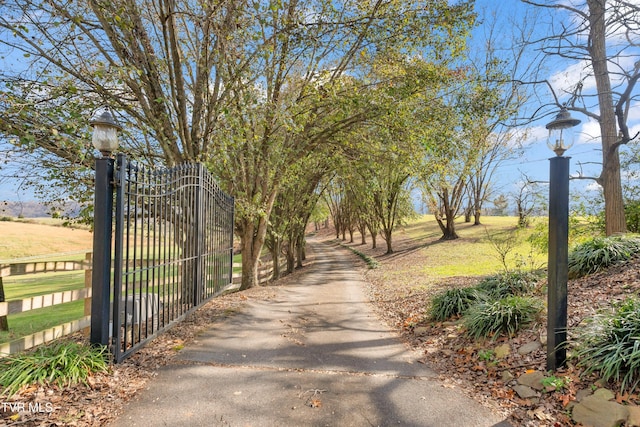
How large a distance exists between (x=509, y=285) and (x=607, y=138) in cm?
504

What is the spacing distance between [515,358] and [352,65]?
795cm

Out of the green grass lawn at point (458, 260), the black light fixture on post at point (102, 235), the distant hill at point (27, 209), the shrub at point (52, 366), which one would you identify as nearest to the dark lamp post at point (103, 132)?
the black light fixture on post at point (102, 235)

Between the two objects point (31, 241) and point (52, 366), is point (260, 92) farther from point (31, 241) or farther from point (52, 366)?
point (31, 241)

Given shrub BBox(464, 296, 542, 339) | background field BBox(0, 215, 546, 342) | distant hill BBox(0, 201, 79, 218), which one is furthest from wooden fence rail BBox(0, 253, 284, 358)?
background field BBox(0, 215, 546, 342)

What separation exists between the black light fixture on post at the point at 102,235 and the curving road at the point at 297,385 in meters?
0.91

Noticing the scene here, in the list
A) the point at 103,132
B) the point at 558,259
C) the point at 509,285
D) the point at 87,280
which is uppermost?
the point at 103,132

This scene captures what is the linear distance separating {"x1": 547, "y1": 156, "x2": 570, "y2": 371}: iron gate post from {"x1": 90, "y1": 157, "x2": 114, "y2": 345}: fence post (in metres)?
4.84

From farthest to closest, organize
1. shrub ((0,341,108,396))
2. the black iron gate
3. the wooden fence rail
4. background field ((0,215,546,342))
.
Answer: background field ((0,215,546,342)) < the black iron gate < the wooden fence rail < shrub ((0,341,108,396))

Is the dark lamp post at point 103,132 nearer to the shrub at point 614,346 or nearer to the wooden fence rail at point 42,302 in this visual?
the wooden fence rail at point 42,302

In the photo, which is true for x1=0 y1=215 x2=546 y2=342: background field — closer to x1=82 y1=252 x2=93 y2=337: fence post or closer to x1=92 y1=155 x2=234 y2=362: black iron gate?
x1=92 y1=155 x2=234 y2=362: black iron gate

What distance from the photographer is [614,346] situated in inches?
116

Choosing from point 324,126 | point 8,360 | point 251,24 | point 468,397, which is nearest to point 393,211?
point 324,126

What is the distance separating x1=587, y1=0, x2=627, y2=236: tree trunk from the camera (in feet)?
23.7

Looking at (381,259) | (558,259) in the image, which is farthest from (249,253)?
(381,259)
